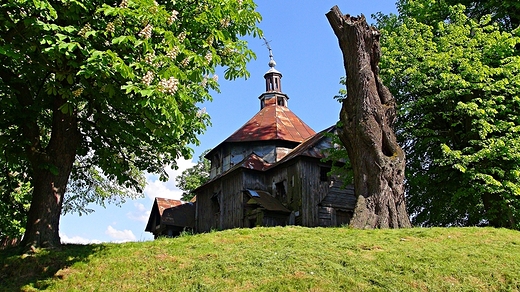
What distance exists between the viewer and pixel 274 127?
104 ft

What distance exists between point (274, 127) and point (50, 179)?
2137cm

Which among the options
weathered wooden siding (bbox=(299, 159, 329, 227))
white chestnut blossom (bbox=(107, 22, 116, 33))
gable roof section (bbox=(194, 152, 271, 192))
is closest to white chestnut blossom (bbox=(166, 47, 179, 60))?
white chestnut blossom (bbox=(107, 22, 116, 33))

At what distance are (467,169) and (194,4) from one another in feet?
38.9

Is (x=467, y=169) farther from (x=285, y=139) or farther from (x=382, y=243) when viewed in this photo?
(x=285, y=139)

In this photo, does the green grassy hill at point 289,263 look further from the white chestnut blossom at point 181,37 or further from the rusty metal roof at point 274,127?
the rusty metal roof at point 274,127


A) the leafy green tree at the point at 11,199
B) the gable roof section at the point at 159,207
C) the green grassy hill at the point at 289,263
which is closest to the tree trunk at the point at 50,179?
the green grassy hill at the point at 289,263

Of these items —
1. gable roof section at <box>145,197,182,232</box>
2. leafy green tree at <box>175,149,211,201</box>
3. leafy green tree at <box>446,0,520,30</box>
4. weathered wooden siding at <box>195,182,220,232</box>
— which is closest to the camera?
leafy green tree at <box>446,0,520,30</box>

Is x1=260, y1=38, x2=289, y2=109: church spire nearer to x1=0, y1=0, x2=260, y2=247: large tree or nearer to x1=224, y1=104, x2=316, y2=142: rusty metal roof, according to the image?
x1=224, y1=104, x2=316, y2=142: rusty metal roof

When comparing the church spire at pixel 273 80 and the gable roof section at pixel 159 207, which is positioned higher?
the church spire at pixel 273 80

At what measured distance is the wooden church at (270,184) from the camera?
24.3m

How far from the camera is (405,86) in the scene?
1880cm

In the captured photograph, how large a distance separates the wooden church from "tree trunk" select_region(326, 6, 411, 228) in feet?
22.4

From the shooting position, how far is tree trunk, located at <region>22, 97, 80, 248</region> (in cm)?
1104

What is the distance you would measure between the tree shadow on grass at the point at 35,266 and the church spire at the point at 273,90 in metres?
27.2
